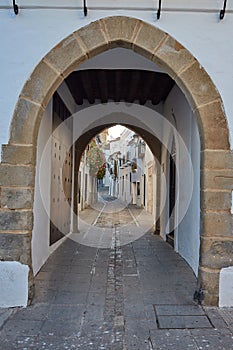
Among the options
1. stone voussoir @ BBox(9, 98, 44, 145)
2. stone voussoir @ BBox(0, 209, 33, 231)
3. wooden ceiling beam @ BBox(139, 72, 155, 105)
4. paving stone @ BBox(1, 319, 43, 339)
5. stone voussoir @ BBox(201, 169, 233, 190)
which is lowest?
paving stone @ BBox(1, 319, 43, 339)

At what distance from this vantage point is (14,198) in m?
3.31

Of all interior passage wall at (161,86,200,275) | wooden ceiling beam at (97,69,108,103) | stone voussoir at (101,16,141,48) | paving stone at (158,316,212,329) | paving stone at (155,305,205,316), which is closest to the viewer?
paving stone at (158,316,212,329)

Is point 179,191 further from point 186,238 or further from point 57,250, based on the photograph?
point 57,250

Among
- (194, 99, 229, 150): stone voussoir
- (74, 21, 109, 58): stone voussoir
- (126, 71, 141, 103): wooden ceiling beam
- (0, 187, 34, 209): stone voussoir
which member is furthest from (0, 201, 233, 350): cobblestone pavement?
(126, 71, 141, 103): wooden ceiling beam

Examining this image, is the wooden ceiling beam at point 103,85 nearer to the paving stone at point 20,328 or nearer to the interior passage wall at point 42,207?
the interior passage wall at point 42,207

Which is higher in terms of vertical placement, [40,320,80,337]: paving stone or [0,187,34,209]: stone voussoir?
[0,187,34,209]: stone voussoir

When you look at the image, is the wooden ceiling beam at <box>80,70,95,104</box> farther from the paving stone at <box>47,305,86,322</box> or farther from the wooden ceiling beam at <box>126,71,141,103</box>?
the paving stone at <box>47,305,86,322</box>

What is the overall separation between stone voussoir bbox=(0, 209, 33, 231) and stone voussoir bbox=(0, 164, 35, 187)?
0.27 meters

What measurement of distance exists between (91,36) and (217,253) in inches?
101

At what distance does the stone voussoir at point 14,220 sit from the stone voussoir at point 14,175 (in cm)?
27

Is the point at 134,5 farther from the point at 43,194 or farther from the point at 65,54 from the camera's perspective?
the point at 43,194

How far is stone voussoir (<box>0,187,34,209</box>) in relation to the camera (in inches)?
130

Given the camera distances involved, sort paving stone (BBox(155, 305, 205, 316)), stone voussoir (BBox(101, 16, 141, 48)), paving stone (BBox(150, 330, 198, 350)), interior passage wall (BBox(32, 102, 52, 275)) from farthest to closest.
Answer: interior passage wall (BBox(32, 102, 52, 275))
stone voussoir (BBox(101, 16, 141, 48))
paving stone (BBox(155, 305, 205, 316))
paving stone (BBox(150, 330, 198, 350))

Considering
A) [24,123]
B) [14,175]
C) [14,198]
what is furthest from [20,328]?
[24,123]
